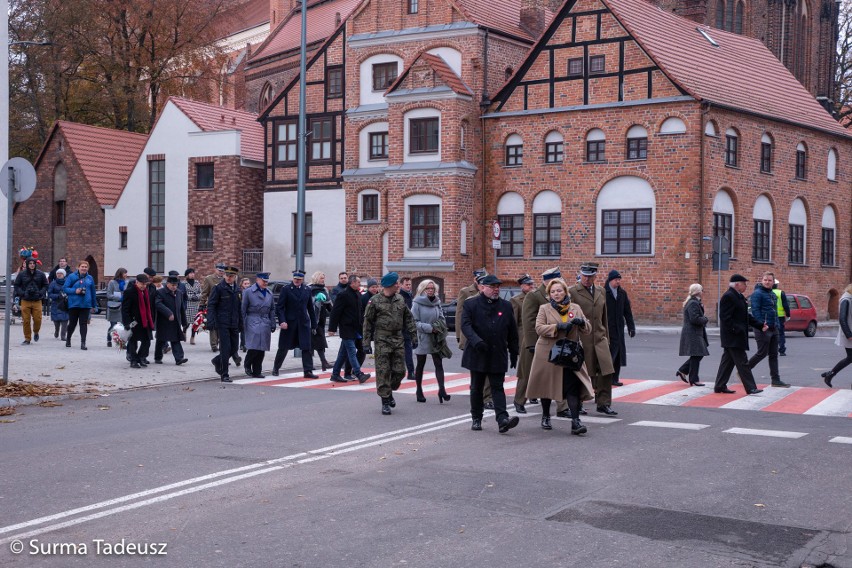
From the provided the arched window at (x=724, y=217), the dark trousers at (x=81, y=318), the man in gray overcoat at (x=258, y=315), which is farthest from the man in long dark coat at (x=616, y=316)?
the arched window at (x=724, y=217)

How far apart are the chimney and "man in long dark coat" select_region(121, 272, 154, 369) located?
28.3 metres

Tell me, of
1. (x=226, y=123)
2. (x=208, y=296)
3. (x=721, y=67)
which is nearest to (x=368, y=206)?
(x=226, y=123)

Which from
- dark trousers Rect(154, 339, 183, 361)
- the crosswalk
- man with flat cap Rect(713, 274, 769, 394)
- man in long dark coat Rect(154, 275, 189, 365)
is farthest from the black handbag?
dark trousers Rect(154, 339, 183, 361)

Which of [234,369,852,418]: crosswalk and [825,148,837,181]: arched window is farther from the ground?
[825,148,837,181]: arched window

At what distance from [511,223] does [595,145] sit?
14.9 feet

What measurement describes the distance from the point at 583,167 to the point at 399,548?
107 feet

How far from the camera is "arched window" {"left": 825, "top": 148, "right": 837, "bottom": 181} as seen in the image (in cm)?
4294

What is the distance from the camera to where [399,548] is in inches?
248

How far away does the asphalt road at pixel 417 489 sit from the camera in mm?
6289

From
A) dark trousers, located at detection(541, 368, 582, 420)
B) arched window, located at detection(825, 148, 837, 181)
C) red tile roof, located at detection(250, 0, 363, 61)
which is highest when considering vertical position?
red tile roof, located at detection(250, 0, 363, 61)

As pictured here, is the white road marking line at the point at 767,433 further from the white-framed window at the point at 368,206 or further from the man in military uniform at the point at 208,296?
the white-framed window at the point at 368,206

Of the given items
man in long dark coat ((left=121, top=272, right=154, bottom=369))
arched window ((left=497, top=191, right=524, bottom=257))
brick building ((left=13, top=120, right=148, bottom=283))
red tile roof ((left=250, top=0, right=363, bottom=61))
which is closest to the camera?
man in long dark coat ((left=121, top=272, right=154, bottom=369))

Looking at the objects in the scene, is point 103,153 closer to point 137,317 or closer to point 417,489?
point 137,317

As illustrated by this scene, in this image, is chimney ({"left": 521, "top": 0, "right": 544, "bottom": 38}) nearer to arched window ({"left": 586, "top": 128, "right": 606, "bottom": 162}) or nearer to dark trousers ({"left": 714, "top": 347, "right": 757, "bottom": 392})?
arched window ({"left": 586, "top": 128, "right": 606, "bottom": 162})
